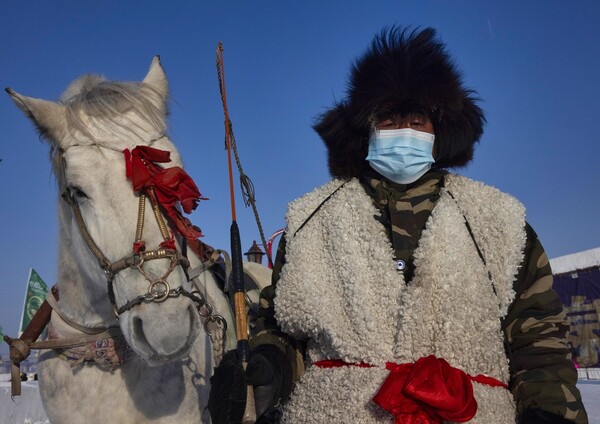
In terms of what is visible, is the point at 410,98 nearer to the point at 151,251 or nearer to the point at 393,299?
the point at 393,299

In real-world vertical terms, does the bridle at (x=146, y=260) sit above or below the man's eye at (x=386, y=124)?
below

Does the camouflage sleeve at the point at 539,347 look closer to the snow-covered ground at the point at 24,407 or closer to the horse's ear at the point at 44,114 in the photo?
the horse's ear at the point at 44,114

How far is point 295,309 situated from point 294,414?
45cm

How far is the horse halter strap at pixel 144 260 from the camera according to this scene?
220 cm

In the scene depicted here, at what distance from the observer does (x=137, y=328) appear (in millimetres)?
2227

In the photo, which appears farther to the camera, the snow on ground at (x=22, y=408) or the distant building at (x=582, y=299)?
the distant building at (x=582, y=299)

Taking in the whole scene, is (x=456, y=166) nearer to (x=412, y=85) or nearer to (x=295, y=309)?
(x=412, y=85)

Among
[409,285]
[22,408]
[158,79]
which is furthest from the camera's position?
[22,408]

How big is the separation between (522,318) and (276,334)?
3.43 ft

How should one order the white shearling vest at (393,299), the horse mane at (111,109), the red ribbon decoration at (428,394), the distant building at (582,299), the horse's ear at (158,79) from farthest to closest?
the distant building at (582,299)
the horse's ear at (158,79)
the horse mane at (111,109)
the white shearling vest at (393,299)
the red ribbon decoration at (428,394)

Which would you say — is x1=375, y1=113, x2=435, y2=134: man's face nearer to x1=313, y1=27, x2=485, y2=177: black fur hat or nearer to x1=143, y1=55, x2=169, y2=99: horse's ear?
x1=313, y1=27, x2=485, y2=177: black fur hat

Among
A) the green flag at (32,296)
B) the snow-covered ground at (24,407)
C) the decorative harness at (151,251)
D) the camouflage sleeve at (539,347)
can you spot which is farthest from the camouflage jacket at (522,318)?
the green flag at (32,296)

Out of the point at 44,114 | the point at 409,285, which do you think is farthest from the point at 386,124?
the point at 44,114

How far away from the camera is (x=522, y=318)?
207 centimetres
